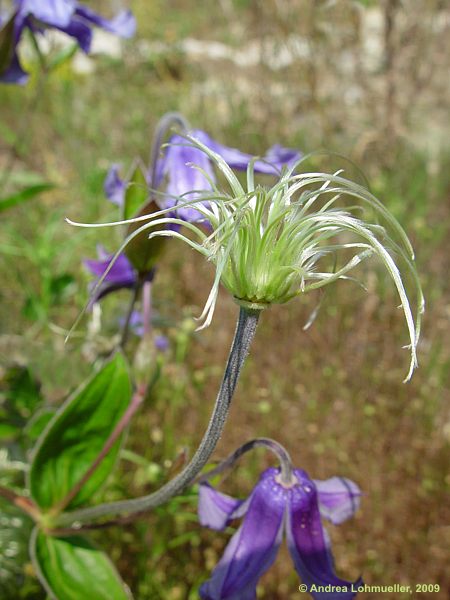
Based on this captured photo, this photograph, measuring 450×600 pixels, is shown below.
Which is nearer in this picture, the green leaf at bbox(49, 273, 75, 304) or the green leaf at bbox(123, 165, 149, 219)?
the green leaf at bbox(123, 165, 149, 219)

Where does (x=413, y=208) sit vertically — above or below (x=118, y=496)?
above

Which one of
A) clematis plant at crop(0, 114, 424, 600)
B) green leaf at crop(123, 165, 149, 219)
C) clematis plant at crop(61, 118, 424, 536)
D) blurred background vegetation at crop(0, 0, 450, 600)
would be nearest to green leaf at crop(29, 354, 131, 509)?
clematis plant at crop(0, 114, 424, 600)

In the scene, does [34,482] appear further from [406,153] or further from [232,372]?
[406,153]

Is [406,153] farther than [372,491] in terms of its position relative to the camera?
Yes

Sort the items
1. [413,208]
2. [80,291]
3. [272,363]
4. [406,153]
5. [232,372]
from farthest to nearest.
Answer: [406,153], [413,208], [80,291], [272,363], [232,372]

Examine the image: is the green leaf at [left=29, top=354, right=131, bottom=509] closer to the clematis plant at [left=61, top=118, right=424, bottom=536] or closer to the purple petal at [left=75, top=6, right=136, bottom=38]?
the clematis plant at [left=61, top=118, right=424, bottom=536]

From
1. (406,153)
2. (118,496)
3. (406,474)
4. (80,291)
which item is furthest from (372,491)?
(406,153)
